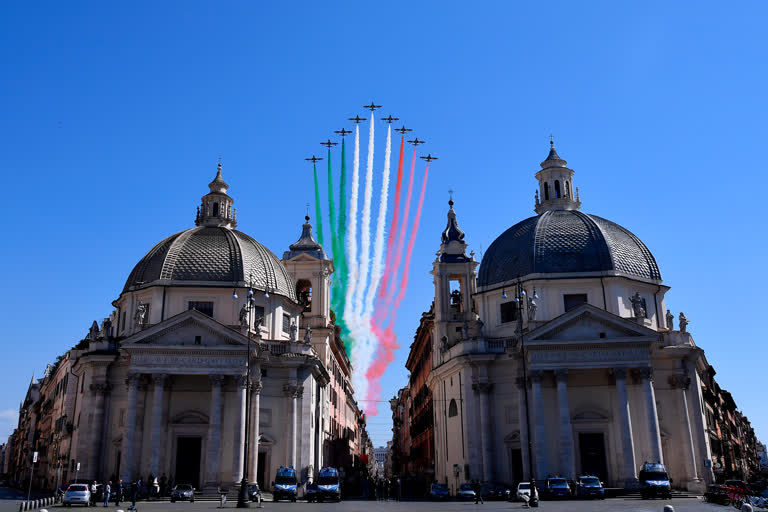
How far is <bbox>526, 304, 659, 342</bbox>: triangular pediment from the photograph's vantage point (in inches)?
2016

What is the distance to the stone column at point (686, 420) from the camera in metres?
51.6

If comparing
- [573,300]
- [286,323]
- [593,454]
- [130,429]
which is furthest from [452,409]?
[130,429]

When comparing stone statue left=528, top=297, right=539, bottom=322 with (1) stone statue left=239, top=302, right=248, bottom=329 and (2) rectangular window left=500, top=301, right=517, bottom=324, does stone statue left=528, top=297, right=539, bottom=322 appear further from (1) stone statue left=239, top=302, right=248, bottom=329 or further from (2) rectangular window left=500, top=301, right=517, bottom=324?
(1) stone statue left=239, top=302, right=248, bottom=329

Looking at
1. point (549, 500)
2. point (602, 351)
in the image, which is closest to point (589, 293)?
point (602, 351)

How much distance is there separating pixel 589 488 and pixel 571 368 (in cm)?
935

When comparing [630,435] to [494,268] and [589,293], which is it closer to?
[589,293]

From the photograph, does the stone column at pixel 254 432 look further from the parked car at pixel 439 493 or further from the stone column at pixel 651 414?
the stone column at pixel 651 414

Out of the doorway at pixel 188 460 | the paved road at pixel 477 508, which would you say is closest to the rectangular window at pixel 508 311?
the paved road at pixel 477 508

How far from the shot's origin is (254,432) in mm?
51031

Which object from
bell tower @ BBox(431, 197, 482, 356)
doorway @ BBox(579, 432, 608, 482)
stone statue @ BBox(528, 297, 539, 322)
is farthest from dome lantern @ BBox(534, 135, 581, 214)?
doorway @ BBox(579, 432, 608, 482)

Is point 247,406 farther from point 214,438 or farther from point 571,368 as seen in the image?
point 571,368

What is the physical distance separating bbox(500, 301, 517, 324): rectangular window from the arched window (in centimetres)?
834

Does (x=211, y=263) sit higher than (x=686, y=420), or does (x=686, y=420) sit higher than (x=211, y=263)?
(x=211, y=263)

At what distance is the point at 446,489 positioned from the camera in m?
53.2
